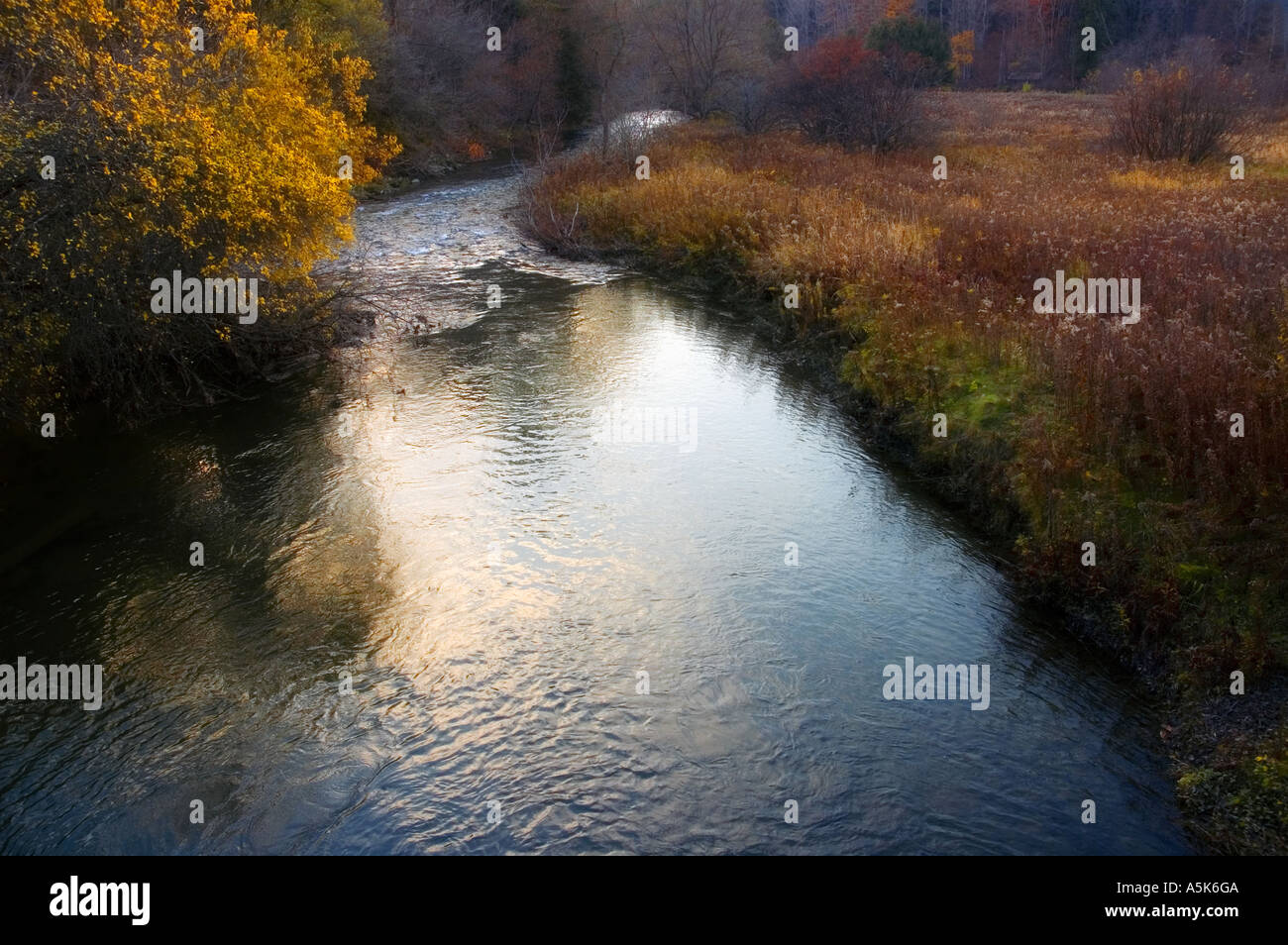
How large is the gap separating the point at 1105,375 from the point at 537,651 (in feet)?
20.7

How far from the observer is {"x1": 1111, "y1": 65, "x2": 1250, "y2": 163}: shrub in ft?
73.6

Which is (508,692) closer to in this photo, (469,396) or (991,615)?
(991,615)

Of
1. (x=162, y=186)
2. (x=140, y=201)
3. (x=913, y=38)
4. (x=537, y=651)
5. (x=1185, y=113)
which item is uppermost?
(x=913, y=38)

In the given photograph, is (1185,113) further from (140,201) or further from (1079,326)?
(140,201)

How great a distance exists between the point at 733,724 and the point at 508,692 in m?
1.81

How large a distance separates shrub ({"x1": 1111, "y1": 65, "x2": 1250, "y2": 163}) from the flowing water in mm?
16257

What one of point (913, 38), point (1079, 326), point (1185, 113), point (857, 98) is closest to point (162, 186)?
point (1079, 326)

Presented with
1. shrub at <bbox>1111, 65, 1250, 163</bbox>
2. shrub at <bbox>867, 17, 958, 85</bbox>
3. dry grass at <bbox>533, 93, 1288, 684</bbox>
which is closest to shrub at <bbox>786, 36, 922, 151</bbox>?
dry grass at <bbox>533, 93, 1288, 684</bbox>

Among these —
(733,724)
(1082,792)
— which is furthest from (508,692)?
(1082,792)

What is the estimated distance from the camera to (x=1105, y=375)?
9.27 metres

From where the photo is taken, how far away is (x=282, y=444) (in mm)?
12062

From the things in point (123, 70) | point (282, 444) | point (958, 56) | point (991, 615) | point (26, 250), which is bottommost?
point (991, 615)

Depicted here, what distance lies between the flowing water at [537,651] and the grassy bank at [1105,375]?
483 mm

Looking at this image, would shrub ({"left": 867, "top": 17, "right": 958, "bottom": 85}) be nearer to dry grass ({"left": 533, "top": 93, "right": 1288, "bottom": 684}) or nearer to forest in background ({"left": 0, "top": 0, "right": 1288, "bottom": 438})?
forest in background ({"left": 0, "top": 0, "right": 1288, "bottom": 438})
